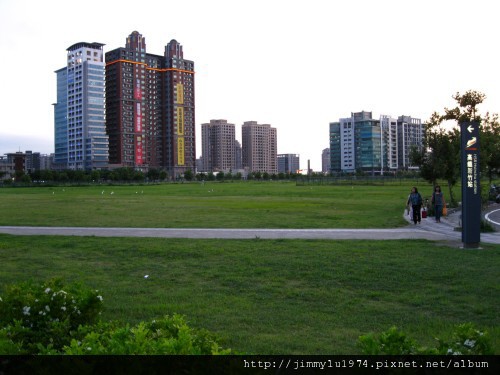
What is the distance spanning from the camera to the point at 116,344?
12.2ft

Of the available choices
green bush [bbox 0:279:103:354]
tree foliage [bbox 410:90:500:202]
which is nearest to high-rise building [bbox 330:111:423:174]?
tree foliage [bbox 410:90:500:202]

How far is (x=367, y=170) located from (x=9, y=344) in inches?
6790

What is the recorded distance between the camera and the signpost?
13.4m

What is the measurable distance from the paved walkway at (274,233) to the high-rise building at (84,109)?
135 meters

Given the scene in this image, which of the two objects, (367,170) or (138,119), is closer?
(138,119)

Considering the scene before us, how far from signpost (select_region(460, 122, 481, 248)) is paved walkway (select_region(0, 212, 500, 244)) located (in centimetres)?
159

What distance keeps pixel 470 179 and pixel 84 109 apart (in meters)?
149

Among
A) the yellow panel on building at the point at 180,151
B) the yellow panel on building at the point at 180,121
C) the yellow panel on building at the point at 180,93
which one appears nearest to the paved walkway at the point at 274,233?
the yellow panel on building at the point at 180,151

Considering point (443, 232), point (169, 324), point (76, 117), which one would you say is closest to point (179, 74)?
point (76, 117)

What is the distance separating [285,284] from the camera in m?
9.11

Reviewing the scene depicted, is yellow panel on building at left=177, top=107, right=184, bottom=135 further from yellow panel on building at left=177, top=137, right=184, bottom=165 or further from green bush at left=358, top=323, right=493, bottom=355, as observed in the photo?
green bush at left=358, top=323, right=493, bottom=355
